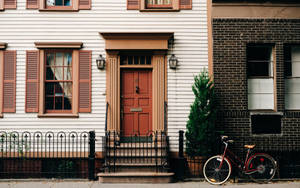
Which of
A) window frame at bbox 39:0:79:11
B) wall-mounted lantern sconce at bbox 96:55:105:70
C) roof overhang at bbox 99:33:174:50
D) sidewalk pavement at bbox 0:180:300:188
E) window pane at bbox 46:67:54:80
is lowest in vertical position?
sidewalk pavement at bbox 0:180:300:188

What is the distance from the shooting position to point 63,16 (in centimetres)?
898

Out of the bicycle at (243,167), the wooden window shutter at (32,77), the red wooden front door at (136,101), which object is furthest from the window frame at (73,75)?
the bicycle at (243,167)

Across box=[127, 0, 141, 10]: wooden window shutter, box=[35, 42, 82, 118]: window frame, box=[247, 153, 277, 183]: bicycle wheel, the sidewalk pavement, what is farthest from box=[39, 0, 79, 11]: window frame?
box=[247, 153, 277, 183]: bicycle wheel

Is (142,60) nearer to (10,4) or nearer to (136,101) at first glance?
(136,101)

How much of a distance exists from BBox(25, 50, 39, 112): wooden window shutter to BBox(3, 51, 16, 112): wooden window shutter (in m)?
0.42

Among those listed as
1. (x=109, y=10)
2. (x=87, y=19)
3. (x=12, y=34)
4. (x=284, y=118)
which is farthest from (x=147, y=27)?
(x=284, y=118)

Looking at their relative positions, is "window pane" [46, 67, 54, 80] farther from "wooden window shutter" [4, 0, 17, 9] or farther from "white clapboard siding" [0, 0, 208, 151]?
"wooden window shutter" [4, 0, 17, 9]

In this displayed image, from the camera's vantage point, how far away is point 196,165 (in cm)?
855

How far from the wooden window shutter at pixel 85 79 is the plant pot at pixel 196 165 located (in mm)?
3457

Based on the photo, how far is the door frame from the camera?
883 centimetres

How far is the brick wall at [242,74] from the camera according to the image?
8555 millimetres

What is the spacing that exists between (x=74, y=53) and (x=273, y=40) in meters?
6.13

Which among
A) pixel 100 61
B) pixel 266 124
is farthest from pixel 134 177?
pixel 266 124

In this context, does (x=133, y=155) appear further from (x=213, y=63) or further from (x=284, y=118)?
(x=284, y=118)
